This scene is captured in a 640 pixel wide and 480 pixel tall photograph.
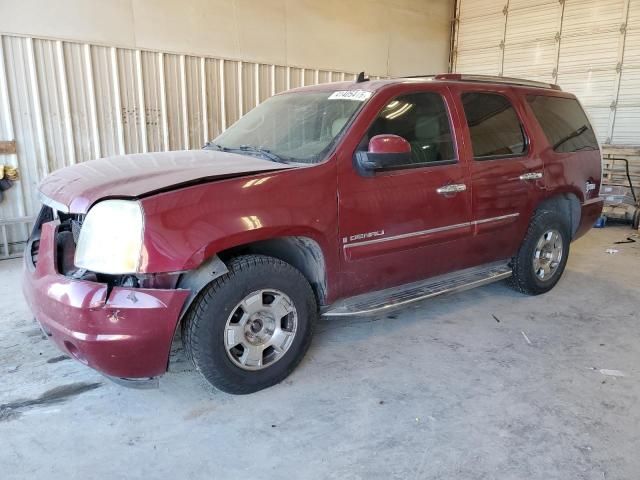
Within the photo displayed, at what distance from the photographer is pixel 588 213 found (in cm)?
464

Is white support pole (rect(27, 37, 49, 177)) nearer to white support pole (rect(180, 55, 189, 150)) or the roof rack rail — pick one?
white support pole (rect(180, 55, 189, 150))

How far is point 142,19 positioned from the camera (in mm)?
6105

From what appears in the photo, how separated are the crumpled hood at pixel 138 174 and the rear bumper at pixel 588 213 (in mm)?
3275

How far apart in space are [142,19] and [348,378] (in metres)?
5.44

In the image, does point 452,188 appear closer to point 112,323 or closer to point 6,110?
point 112,323

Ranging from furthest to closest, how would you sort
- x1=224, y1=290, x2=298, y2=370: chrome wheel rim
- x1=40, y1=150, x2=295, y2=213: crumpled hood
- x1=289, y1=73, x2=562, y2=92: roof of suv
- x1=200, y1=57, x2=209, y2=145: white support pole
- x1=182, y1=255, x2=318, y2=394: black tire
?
x1=200, y1=57, x2=209, y2=145: white support pole → x1=289, y1=73, x2=562, y2=92: roof of suv → x1=224, y1=290, x2=298, y2=370: chrome wheel rim → x1=182, y1=255, x2=318, y2=394: black tire → x1=40, y1=150, x2=295, y2=213: crumpled hood

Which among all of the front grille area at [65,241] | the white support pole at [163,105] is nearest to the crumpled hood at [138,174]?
the front grille area at [65,241]

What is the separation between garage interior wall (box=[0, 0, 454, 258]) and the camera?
5410 mm

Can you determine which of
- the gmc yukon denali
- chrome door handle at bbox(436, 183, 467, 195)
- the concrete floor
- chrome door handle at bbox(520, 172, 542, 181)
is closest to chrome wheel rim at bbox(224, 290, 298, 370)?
the gmc yukon denali

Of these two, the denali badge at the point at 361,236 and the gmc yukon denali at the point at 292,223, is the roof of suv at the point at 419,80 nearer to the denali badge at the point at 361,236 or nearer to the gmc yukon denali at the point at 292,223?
the gmc yukon denali at the point at 292,223

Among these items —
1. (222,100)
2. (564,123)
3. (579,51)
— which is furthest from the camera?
(579,51)

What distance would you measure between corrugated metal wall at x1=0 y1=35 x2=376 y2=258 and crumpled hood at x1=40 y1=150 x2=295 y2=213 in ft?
10.7

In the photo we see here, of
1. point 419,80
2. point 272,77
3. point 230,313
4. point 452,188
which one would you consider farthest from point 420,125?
point 272,77

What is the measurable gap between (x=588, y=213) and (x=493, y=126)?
1676 millimetres
